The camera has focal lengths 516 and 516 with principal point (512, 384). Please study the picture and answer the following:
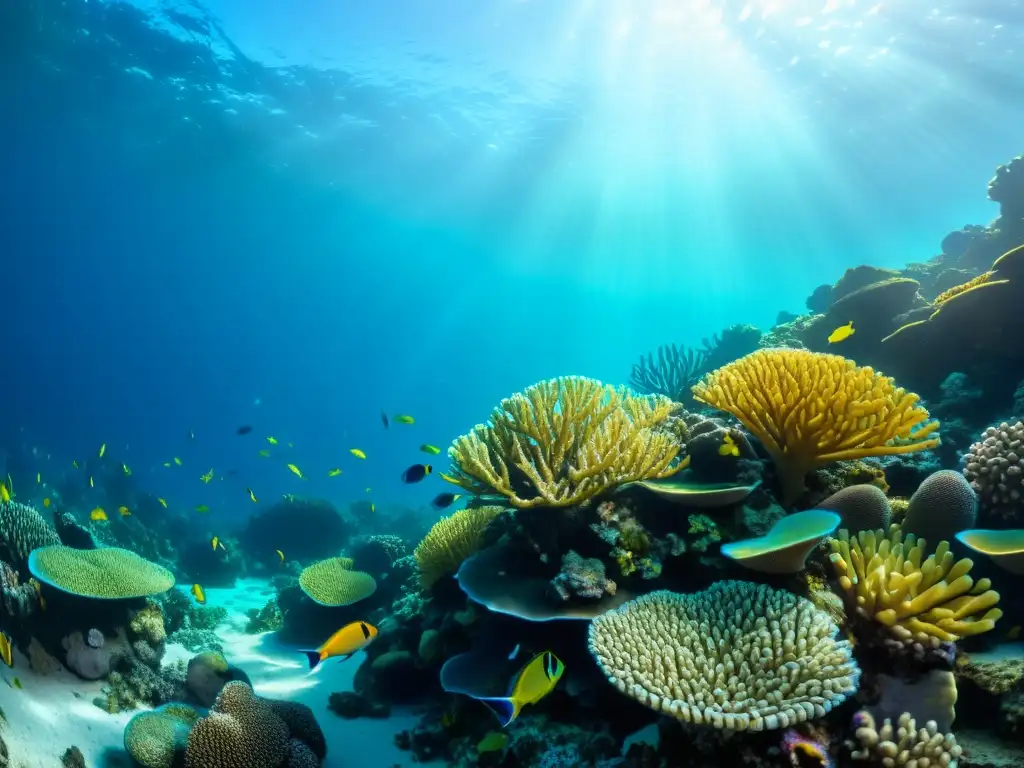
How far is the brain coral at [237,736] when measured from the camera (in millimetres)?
4305

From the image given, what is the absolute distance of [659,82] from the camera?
90.3 ft

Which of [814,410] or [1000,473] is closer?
[814,410]

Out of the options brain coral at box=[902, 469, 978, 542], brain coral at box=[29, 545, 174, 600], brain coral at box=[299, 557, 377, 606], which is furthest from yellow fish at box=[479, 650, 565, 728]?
brain coral at box=[299, 557, 377, 606]

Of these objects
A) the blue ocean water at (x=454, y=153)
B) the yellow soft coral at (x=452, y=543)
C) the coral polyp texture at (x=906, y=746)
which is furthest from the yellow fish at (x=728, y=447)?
the blue ocean water at (x=454, y=153)

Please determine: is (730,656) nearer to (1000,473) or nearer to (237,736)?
(1000,473)

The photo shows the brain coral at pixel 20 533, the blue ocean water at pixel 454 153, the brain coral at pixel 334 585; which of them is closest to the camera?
the brain coral at pixel 20 533

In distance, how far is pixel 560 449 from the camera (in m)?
4.38

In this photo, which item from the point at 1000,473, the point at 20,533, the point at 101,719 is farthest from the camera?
the point at 20,533

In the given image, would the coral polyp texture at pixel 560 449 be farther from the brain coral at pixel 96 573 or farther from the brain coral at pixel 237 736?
the brain coral at pixel 96 573

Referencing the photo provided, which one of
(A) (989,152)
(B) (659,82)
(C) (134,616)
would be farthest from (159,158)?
(A) (989,152)

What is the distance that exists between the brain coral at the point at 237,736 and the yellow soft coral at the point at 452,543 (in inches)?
78.0

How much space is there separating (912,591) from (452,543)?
420cm

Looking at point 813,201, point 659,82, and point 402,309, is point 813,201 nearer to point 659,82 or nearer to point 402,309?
point 659,82

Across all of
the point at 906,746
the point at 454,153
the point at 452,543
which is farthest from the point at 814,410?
the point at 454,153
